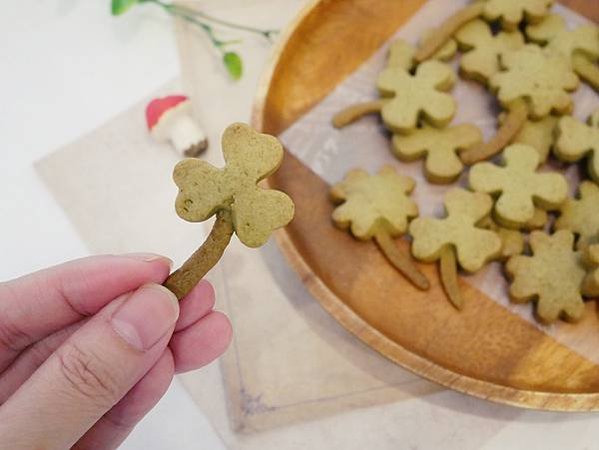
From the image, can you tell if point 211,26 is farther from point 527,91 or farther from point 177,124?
point 527,91

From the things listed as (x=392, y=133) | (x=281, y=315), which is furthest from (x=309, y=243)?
(x=392, y=133)

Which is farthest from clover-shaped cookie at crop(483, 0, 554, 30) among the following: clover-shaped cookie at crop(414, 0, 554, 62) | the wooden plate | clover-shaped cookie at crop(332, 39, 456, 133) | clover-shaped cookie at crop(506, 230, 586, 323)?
clover-shaped cookie at crop(506, 230, 586, 323)

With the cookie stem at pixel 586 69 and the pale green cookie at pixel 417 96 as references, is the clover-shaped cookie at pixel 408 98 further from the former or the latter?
the cookie stem at pixel 586 69

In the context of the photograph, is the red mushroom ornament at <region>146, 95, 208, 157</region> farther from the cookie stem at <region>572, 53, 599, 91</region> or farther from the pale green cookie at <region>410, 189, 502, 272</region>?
the cookie stem at <region>572, 53, 599, 91</region>

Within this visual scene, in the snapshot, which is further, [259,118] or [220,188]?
[259,118]

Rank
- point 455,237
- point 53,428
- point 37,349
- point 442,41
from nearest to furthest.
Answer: point 53,428 < point 37,349 < point 455,237 < point 442,41

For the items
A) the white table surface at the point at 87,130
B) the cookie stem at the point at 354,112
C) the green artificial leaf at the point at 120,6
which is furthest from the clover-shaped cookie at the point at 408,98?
the green artificial leaf at the point at 120,6

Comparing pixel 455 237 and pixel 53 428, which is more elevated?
pixel 53 428

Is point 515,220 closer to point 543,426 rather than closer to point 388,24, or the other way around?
point 543,426
